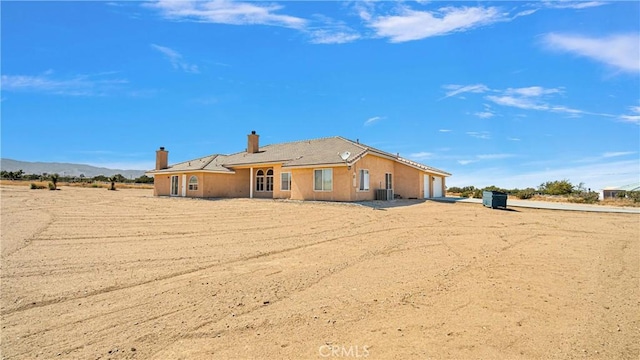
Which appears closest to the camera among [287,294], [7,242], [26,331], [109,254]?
[26,331]

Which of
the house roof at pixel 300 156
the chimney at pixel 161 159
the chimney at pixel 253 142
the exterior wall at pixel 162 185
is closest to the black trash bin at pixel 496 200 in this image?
the house roof at pixel 300 156

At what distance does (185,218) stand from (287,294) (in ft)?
31.3

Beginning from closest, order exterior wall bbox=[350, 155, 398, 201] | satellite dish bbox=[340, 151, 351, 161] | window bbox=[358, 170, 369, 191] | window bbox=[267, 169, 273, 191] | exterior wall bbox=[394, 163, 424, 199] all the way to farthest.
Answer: satellite dish bbox=[340, 151, 351, 161] < exterior wall bbox=[350, 155, 398, 201] < window bbox=[358, 170, 369, 191] < exterior wall bbox=[394, 163, 424, 199] < window bbox=[267, 169, 273, 191]

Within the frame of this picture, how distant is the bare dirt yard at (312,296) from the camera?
3543mm

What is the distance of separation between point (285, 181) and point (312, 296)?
18648mm

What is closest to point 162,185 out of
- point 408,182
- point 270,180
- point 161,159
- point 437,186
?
point 161,159

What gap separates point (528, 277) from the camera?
6.11m

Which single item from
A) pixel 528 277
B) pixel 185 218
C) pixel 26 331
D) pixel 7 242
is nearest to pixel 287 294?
pixel 26 331

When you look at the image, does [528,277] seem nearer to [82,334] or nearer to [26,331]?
[82,334]

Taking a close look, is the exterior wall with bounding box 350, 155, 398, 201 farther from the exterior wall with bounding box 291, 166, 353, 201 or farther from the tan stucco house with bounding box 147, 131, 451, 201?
the exterior wall with bounding box 291, 166, 353, 201

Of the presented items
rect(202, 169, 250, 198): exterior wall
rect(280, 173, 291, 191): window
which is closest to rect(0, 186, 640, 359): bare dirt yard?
rect(280, 173, 291, 191): window

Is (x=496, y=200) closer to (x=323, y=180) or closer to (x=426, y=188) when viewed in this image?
(x=426, y=188)

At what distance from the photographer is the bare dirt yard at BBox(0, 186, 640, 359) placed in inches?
139

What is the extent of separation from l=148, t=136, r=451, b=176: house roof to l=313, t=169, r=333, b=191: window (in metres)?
0.69
